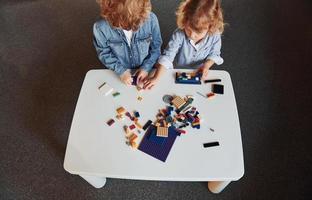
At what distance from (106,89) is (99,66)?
718 mm

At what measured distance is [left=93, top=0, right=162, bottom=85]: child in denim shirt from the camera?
2.80ft

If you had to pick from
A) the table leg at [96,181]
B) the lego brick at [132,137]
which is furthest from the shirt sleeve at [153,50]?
the table leg at [96,181]

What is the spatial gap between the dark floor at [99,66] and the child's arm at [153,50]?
56 cm

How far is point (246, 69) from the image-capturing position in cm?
161

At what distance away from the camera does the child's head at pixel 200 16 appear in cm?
84

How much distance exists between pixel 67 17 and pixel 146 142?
1.50 meters

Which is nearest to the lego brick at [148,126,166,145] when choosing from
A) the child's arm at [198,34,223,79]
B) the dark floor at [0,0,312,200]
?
the child's arm at [198,34,223,79]

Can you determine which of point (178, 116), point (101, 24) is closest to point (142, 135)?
point (178, 116)

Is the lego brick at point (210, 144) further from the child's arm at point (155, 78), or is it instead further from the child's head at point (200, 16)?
the child's head at point (200, 16)

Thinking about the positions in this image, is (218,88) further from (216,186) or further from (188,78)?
(216,186)

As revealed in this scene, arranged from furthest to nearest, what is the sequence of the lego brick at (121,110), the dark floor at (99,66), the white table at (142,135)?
the dark floor at (99,66), the lego brick at (121,110), the white table at (142,135)

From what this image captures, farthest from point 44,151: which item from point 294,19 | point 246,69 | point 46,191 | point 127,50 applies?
point 294,19

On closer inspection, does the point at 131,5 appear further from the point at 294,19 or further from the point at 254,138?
the point at 294,19

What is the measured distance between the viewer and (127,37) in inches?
40.6
